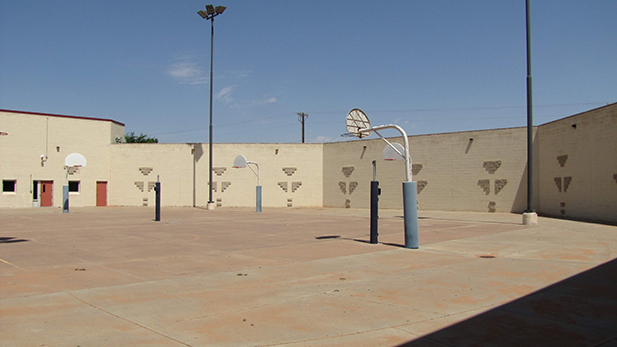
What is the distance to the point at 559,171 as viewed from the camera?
26.4m

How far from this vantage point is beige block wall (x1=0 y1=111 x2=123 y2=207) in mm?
35031

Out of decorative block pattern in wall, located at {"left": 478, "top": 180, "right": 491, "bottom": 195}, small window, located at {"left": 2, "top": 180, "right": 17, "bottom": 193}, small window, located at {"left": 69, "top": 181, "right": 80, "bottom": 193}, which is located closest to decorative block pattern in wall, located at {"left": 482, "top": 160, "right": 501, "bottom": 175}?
decorative block pattern in wall, located at {"left": 478, "top": 180, "right": 491, "bottom": 195}

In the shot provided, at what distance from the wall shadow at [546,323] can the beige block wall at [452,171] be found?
22357mm

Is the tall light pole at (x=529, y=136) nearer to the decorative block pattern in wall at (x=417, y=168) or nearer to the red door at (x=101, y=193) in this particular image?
the decorative block pattern in wall at (x=417, y=168)

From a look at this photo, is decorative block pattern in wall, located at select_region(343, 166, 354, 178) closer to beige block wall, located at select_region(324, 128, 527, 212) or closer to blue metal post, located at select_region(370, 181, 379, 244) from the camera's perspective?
beige block wall, located at select_region(324, 128, 527, 212)

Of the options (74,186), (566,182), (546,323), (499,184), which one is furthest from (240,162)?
(546,323)

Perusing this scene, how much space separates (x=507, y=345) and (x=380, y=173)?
3004 centimetres

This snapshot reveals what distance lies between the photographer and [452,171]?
3141cm

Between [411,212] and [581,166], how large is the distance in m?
16.1

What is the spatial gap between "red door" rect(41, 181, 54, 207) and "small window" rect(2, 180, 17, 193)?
187 cm

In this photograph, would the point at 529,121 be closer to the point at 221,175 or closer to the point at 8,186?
the point at 221,175

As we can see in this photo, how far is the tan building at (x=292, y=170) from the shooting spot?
28.5 meters

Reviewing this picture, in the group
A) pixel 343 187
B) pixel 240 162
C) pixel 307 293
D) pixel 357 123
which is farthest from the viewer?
pixel 343 187

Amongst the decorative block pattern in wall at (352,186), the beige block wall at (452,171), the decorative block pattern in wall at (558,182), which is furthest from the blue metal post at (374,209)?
the decorative block pattern in wall at (352,186)
